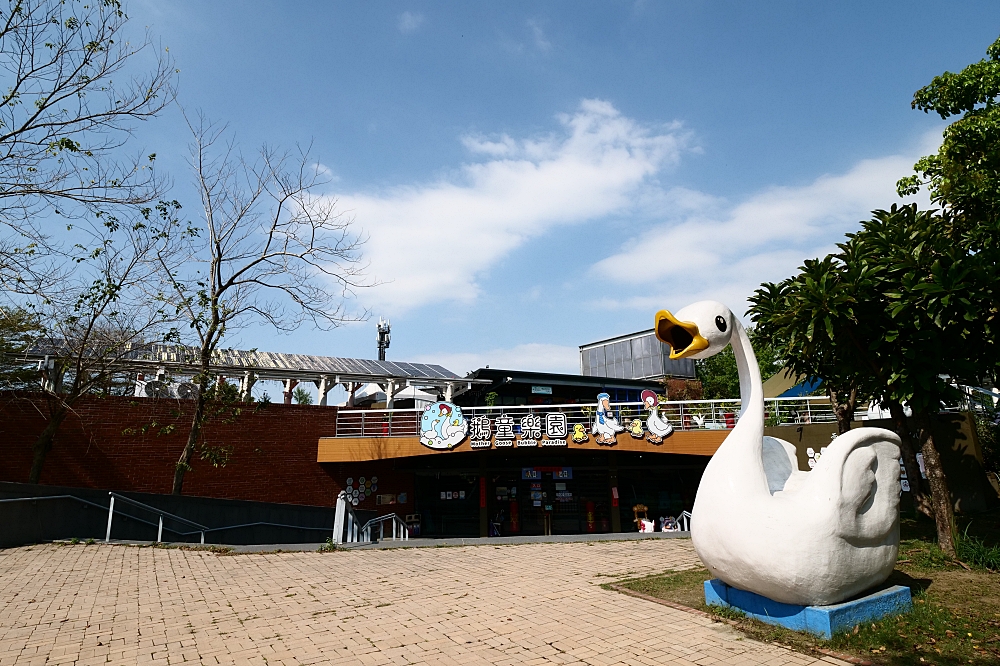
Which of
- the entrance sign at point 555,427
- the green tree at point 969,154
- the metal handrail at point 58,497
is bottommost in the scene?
the metal handrail at point 58,497

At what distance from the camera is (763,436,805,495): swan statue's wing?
6.46m

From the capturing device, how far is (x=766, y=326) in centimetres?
959

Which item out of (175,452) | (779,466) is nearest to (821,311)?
(779,466)

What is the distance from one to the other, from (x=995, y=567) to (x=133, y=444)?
60.0 ft

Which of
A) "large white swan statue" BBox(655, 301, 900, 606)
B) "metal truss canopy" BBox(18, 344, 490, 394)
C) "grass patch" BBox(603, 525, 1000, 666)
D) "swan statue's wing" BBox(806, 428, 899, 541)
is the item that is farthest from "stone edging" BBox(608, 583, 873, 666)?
"metal truss canopy" BBox(18, 344, 490, 394)

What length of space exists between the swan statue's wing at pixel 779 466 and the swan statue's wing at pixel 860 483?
0.87 metres

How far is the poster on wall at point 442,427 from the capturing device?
17328 mm

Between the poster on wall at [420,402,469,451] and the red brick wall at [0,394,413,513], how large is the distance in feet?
8.36

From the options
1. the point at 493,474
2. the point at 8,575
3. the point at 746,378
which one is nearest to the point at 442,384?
the point at 493,474

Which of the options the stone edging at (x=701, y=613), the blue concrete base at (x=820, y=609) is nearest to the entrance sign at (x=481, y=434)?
the stone edging at (x=701, y=613)

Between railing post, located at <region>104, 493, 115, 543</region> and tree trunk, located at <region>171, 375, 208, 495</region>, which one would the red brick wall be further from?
railing post, located at <region>104, 493, 115, 543</region>

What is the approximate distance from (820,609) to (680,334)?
269 cm

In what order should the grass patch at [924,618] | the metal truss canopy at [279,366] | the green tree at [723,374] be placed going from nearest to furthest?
the grass patch at [924,618]
the metal truss canopy at [279,366]
the green tree at [723,374]

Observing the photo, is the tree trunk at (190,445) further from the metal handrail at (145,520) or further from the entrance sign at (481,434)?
the entrance sign at (481,434)
